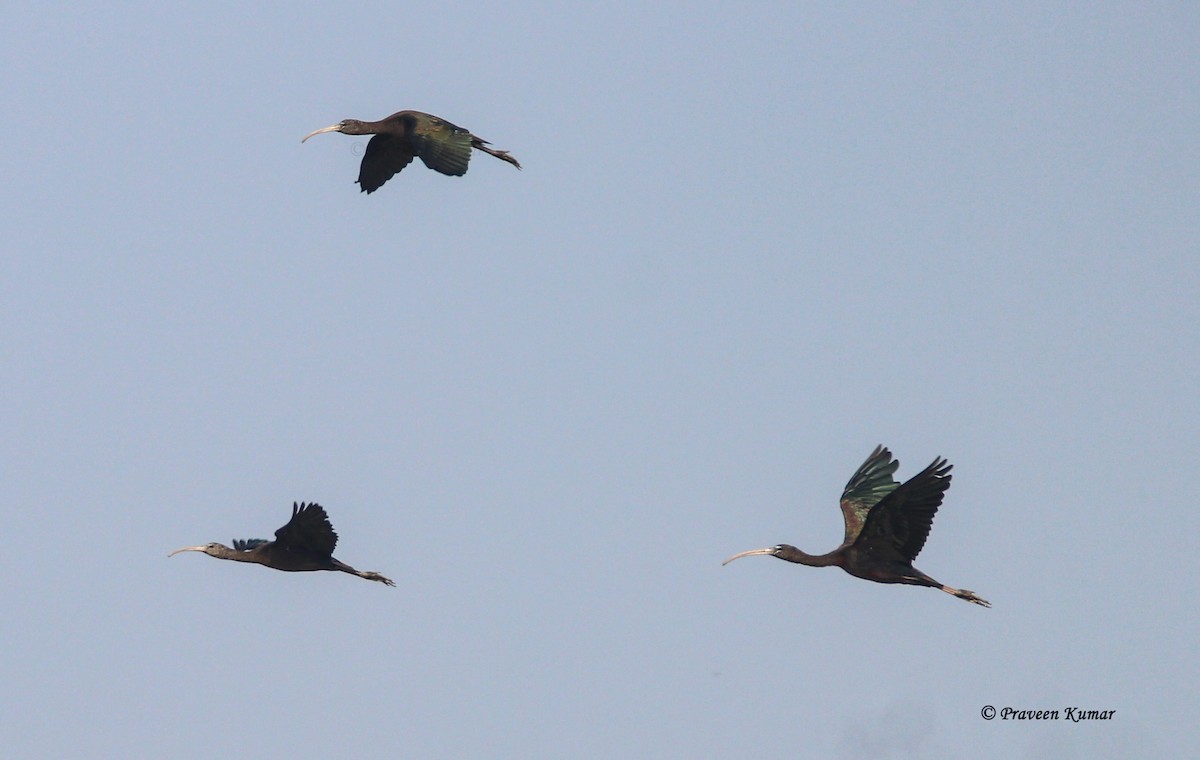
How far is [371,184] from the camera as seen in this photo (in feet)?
144

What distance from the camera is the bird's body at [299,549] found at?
129ft

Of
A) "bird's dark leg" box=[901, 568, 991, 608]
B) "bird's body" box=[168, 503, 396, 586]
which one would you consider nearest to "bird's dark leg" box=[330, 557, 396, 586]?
"bird's body" box=[168, 503, 396, 586]

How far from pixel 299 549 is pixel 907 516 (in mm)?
11475

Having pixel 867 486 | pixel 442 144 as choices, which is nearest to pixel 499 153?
pixel 442 144

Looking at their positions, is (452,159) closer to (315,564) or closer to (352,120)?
(352,120)

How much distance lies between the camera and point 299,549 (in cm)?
4053

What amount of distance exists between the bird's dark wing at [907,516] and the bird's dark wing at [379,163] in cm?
1257

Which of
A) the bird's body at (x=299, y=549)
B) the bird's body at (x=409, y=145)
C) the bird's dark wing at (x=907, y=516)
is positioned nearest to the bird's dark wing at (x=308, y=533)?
the bird's body at (x=299, y=549)

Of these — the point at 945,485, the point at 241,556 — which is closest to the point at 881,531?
the point at 945,485

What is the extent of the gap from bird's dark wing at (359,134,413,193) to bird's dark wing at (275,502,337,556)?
309 inches

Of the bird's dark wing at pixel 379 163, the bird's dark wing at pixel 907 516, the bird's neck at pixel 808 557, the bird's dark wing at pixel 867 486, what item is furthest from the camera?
the bird's dark wing at pixel 379 163

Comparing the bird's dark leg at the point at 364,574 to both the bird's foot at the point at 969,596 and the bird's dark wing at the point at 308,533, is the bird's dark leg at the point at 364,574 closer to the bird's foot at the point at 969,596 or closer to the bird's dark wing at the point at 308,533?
the bird's dark wing at the point at 308,533

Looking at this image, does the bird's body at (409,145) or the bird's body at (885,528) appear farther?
the bird's body at (409,145)

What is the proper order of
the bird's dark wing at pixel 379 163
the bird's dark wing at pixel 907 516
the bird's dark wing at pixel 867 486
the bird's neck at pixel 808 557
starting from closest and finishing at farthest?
the bird's dark wing at pixel 907 516
the bird's neck at pixel 808 557
the bird's dark wing at pixel 867 486
the bird's dark wing at pixel 379 163
